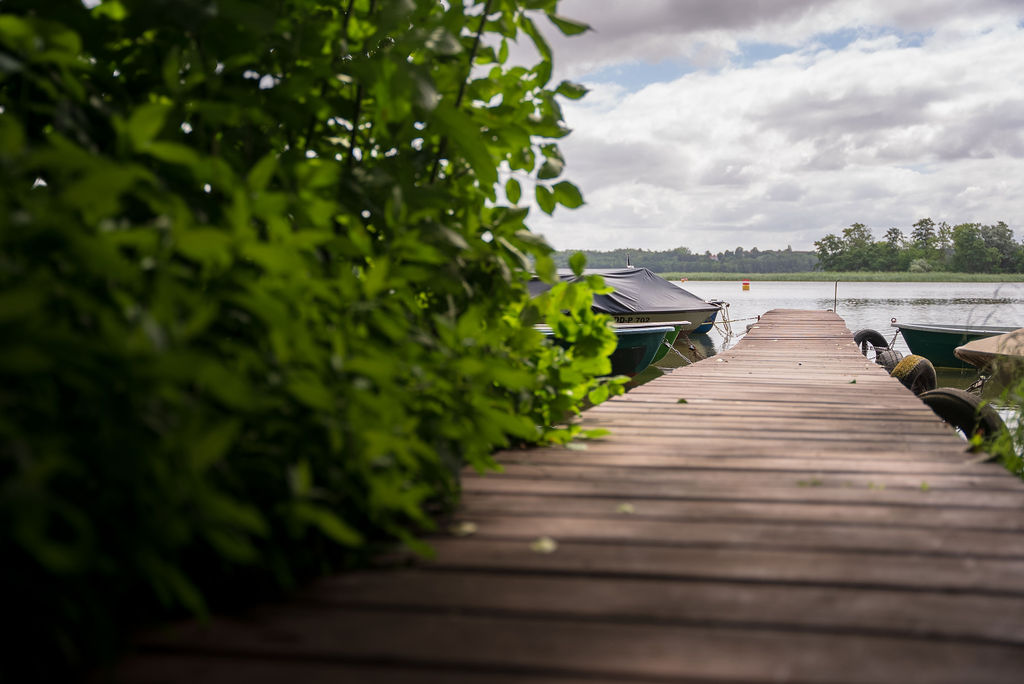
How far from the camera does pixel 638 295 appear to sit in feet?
46.1

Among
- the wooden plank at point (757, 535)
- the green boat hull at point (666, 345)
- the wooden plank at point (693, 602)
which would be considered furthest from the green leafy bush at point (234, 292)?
the green boat hull at point (666, 345)

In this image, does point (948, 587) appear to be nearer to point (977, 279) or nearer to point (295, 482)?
point (295, 482)

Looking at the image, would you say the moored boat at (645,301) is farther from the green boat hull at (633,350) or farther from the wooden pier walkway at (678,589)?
the wooden pier walkway at (678,589)

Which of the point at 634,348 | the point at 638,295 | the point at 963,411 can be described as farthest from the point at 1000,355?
the point at 638,295

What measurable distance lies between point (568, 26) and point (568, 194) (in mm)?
477

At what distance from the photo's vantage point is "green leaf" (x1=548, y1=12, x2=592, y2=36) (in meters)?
1.88

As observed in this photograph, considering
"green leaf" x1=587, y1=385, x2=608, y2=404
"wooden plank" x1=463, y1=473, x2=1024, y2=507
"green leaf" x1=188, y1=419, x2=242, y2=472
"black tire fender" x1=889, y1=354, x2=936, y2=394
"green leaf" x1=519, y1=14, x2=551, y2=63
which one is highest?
"green leaf" x1=519, y1=14, x2=551, y2=63

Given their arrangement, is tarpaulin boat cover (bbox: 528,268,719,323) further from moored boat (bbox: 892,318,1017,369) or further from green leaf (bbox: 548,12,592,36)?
green leaf (bbox: 548,12,592,36)

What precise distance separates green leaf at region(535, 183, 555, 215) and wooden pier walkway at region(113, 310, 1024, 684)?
2.80 ft

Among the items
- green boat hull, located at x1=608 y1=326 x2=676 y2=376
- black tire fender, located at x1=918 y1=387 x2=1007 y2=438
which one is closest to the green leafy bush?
black tire fender, located at x1=918 y1=387 x2=1007 y2=438

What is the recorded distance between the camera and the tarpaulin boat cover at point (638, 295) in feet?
42.5

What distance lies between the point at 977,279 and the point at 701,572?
212 feet

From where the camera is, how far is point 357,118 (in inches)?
77.2

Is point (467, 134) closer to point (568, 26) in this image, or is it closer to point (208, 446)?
Answer: point (568, 26)
